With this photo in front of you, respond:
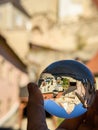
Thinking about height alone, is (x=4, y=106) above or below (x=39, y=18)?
below

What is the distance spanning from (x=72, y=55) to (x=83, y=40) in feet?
0.70

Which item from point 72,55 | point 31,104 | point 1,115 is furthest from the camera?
point 72,55

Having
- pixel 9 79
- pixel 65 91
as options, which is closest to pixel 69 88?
pixel 65 91

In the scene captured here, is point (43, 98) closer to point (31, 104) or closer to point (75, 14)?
point (31, 104)

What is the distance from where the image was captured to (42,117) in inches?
27.7

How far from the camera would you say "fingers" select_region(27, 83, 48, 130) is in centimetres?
69

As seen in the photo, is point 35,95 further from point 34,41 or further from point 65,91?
point 34,41

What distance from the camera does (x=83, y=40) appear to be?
12.0 ft

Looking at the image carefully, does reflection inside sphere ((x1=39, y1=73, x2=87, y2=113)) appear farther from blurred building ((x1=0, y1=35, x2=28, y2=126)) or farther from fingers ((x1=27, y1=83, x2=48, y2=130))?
blurred building ((x1=0, y1=35, x2=28, y2=126))

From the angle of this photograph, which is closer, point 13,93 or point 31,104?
point 31,104

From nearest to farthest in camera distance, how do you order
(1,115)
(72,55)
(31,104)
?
(31,104) < (1,115) < (72,55)

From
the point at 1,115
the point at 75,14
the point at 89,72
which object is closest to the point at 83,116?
the point at 89,72

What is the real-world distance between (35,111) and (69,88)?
10cm

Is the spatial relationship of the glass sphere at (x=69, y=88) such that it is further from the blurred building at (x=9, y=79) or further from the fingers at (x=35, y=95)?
the blurred building at (x=9, y=79)
